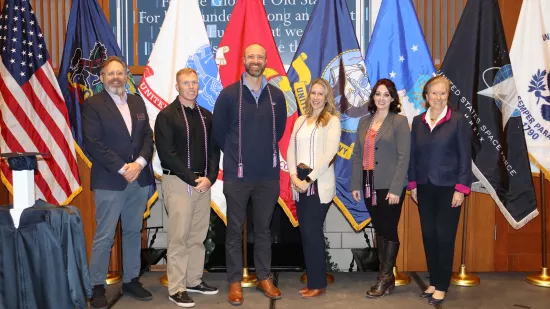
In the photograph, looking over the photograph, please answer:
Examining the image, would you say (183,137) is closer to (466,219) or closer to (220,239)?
(220,239)

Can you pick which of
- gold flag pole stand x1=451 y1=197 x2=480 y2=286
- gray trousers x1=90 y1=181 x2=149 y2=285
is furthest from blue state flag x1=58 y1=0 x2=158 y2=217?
gold flag pole stand x1=451 y1=197 x2=480 y2=286

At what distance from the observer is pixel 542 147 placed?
142 inches

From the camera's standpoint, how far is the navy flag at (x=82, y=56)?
3.67 m

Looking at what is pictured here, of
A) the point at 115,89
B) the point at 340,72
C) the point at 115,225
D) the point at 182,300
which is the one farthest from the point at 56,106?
the point at 340,72

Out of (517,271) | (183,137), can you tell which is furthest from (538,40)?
(183,137)

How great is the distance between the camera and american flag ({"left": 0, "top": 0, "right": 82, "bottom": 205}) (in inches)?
143

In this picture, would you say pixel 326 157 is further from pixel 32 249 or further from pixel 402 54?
pixel 32 249

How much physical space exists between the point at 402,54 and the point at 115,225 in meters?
2.39

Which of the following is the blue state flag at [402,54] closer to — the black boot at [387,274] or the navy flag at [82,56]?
the black boot at [387,274]

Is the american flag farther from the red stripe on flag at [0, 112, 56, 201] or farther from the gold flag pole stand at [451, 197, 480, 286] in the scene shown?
the gold flag pole stand at [451, 197, 480, 286]

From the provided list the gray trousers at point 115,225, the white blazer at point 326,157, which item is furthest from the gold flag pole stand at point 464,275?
the gray trousers at point 115,225

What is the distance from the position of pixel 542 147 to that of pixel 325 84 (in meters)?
1.74

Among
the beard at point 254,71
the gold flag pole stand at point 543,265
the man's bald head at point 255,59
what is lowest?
the gold flag pole stand at point 543,265

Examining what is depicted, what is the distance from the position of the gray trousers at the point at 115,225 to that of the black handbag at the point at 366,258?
1903 millimetres
